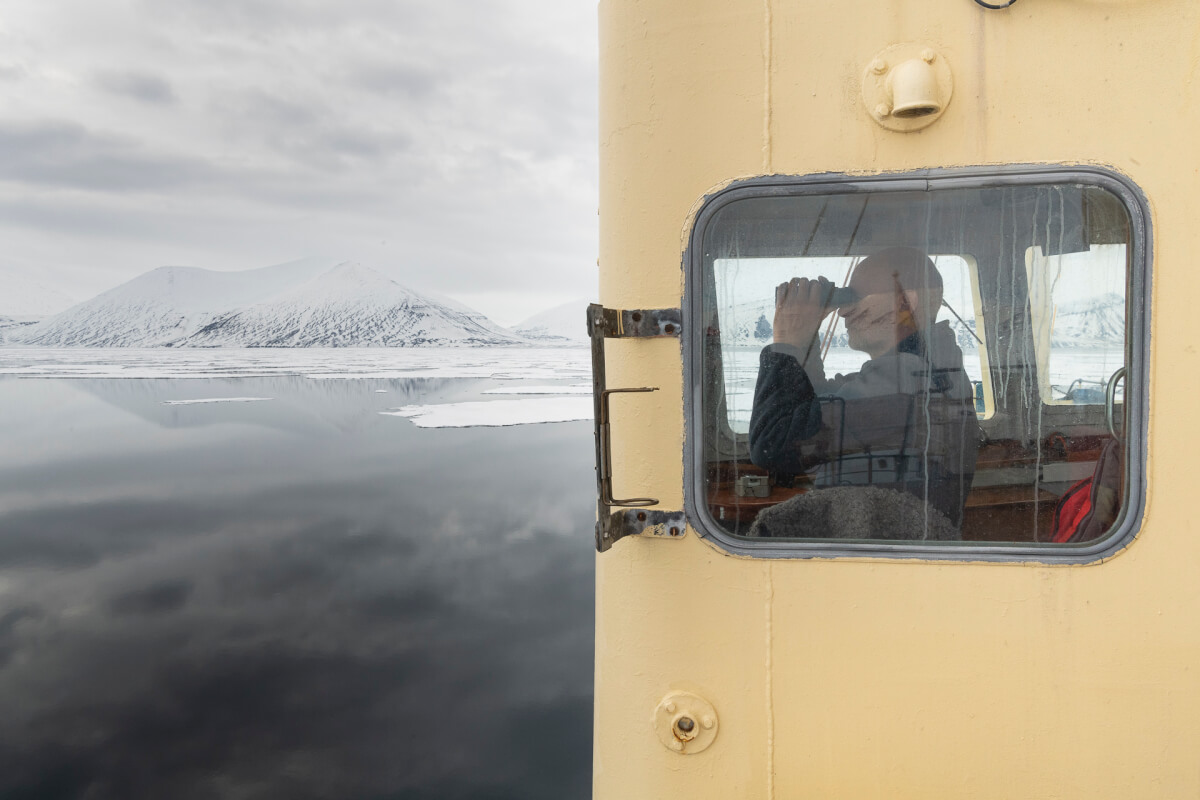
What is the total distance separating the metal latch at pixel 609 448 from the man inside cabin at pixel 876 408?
19 cm

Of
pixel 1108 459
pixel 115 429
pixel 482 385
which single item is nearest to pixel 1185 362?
pixel 1108 459

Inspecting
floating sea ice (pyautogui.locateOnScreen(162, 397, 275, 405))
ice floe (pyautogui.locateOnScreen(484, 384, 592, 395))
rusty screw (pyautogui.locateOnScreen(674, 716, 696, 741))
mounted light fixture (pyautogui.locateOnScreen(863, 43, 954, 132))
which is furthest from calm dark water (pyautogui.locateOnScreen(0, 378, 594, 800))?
ice floe (pyautogui.locateOnScreen(484, 384, 592, 395))

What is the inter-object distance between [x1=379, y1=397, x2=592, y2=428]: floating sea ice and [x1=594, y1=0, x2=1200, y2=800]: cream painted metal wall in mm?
20717

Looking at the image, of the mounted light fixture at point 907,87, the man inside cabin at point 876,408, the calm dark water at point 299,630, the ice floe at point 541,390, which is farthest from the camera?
the ice floe at point 541,390

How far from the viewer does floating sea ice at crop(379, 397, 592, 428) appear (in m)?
22.6

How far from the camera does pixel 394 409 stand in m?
27.4

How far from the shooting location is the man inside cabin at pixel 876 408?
1363 mm

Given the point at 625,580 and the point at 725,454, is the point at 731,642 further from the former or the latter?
the point at 725,454

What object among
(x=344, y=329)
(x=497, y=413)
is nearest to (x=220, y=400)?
(x=497, y=413)

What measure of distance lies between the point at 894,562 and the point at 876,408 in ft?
0.92

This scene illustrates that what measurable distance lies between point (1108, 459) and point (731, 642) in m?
0.74

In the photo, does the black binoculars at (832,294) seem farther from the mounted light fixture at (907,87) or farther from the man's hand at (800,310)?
the mounted light fixture at (907,87)

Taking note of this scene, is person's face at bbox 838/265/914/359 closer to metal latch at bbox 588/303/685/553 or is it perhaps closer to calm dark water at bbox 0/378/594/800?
metal latch at bbox 588/303/685/553

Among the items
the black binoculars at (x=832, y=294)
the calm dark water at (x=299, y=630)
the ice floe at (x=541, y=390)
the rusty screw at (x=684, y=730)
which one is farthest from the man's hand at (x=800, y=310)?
the ice floe at (x=541, y=390)
